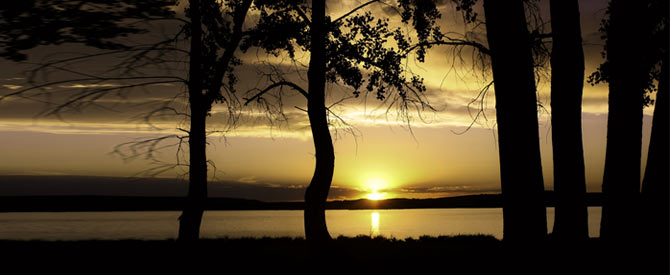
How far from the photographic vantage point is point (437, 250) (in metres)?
17.9

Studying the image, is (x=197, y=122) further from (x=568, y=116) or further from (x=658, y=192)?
(x=658, y=192)

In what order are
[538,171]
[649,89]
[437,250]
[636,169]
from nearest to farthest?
[538,171], [636,169], [437,250], [649,89]

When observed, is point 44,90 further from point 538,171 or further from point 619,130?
point 619,130

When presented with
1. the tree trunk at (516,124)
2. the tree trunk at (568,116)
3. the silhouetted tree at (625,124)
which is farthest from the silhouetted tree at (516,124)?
the tree trunk at (568,116)

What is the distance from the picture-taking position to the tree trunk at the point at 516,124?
32.1 feet

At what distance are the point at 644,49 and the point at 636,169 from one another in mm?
2388

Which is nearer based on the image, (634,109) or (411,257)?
(634,109)

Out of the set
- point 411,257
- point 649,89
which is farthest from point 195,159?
point 649,89

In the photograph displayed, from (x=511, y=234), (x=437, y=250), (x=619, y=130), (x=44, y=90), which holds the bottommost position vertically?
(x=437, y=250)

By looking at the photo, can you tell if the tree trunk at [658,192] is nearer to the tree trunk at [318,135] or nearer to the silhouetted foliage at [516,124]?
the silhouetted foliage at [516,124]

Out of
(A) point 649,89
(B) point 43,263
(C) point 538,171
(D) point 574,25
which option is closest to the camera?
(C) point 538,171

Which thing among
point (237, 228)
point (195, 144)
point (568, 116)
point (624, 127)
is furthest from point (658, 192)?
point (237, 228)

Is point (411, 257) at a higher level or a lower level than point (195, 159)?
lower

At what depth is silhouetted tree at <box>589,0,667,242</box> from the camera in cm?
1140
